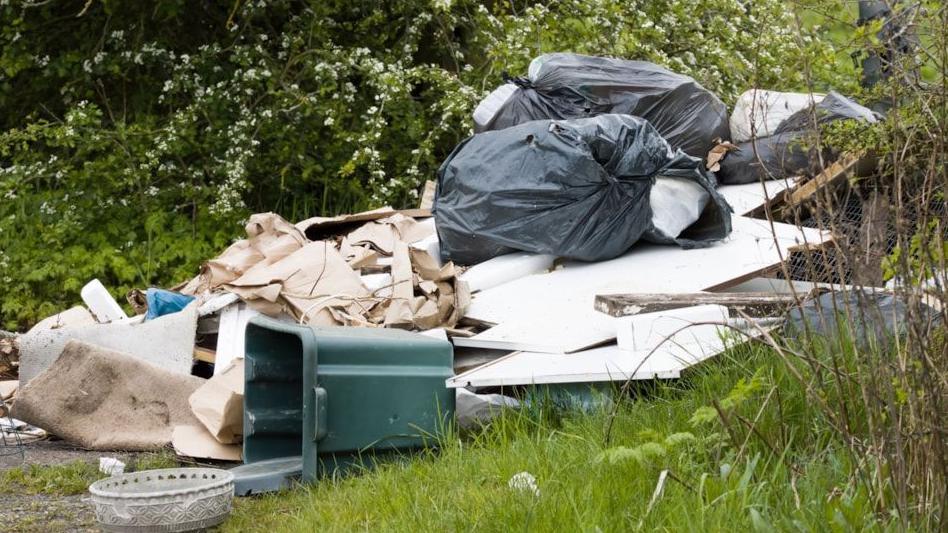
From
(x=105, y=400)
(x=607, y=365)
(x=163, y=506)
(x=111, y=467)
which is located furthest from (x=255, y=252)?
(x=163, y=506)

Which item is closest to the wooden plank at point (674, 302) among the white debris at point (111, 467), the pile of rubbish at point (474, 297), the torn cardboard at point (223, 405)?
the pile of rubbish at point (474, 297)

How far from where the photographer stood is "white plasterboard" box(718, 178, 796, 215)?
5.71 metres

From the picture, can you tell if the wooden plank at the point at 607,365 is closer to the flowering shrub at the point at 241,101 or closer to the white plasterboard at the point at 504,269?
the white plasterboard at the point at 504,269

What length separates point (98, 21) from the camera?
8680 mm

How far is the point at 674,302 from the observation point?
171 inches

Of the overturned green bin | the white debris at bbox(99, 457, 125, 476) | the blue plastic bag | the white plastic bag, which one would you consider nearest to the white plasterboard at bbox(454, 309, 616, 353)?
the overturned green bin

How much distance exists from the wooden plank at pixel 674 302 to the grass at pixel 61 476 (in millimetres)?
1801

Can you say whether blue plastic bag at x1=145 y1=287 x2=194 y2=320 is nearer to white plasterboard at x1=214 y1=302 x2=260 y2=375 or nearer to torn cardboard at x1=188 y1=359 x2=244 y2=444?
white plasterboard at x1=214 y1=302 x2=260 y2=375

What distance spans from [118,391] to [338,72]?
355cm

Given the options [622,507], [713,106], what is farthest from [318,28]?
[622,507]

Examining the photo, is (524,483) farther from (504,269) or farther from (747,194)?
(747,194)

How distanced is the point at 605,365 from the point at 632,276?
1126mm

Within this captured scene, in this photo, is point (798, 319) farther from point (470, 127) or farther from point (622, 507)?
point (470, 127)

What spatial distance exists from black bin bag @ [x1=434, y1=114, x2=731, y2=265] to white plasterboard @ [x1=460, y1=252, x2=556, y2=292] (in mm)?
75
